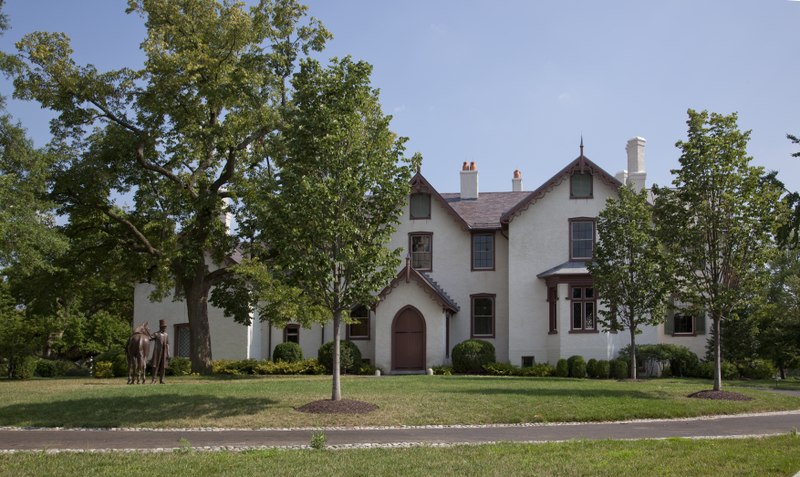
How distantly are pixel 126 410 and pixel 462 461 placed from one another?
963 centimetres

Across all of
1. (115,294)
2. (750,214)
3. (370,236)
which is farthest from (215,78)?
(115,294)

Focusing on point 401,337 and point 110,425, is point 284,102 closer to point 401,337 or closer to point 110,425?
point 401,337

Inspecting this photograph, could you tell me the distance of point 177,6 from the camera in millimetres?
30750

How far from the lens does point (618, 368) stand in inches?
1337

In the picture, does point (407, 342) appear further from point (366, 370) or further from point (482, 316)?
point (482, 316)

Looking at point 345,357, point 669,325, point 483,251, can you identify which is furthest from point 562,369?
point 345,357

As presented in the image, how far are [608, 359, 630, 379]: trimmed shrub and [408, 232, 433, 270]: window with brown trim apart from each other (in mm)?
9766

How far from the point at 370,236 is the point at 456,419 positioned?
4.60 meters

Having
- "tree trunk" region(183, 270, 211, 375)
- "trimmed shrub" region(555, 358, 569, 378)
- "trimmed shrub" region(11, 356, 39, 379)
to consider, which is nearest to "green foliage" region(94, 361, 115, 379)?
"trimmed shrub" region(11, 356, 39, 379)

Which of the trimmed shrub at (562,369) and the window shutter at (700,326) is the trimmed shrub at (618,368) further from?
the window shutter at (700,326)

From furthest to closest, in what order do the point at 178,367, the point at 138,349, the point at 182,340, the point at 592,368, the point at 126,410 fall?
the point at 182,340, the point at 592,368, the point at 178,367, the point at 138,349, the point at 126,410

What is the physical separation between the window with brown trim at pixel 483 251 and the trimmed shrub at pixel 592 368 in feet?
23.3

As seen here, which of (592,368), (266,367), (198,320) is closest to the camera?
(198,320)

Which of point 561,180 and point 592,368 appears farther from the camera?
point 561,180
